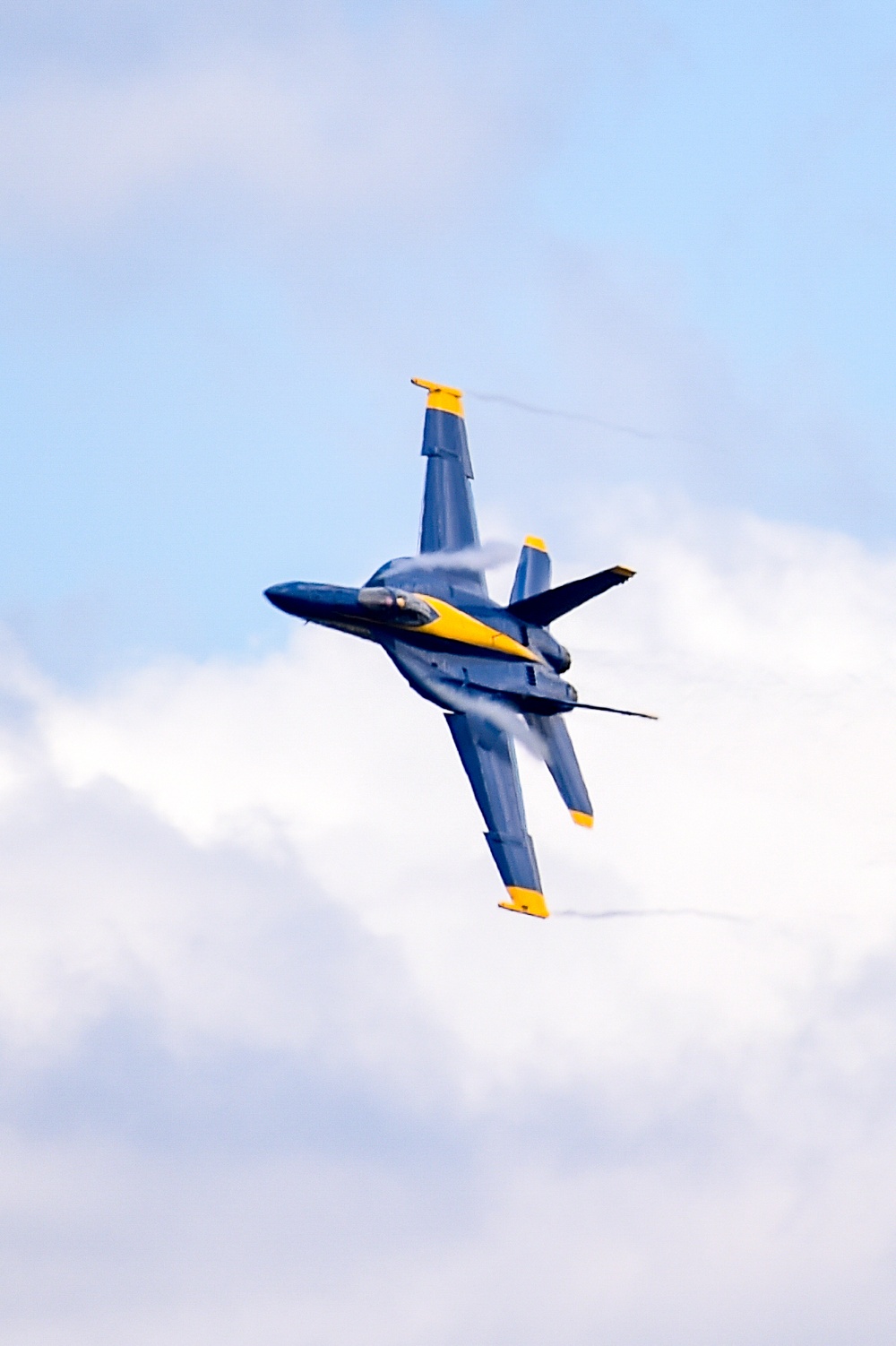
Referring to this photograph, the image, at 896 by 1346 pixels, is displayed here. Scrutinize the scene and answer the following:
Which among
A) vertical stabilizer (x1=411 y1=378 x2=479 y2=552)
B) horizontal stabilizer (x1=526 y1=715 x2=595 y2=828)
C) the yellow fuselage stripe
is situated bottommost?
horizontal stabilizer (x1=526 y1=715 x2=595 y2=828)

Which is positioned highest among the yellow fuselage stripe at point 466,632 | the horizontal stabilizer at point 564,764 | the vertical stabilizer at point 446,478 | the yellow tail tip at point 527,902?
the vertical stabilizer at point 446,478

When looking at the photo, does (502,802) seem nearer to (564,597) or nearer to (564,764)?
(564,764)

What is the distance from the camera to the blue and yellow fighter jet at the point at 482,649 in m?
78.2

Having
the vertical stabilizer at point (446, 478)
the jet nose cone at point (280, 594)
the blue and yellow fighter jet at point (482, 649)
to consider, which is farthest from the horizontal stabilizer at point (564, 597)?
the jet nose cone at point (280, 594)

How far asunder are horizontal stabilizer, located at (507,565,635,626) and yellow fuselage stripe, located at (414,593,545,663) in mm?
1110

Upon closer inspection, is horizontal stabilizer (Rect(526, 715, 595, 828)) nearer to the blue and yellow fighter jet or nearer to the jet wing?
the blue and yellow fighter jet

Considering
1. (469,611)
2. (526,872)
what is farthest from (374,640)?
(526,872)

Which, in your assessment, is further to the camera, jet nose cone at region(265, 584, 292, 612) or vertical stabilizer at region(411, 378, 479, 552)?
vertical stabilizer at region(411, 378, 479, 552)

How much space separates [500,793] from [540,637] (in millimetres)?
5843

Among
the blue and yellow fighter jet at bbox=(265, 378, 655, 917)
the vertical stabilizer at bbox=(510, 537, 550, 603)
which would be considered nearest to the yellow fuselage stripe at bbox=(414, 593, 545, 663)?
the blue and yellow fighter jet at bbox=(265, 378, 655, 917)

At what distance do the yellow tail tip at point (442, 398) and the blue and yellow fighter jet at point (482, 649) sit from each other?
371 centimetres

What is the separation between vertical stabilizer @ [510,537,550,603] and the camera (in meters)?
83.4

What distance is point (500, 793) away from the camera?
79688mm

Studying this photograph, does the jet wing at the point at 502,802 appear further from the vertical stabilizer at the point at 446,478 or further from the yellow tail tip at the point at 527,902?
the vertical stabilizer at the point at 446,478
